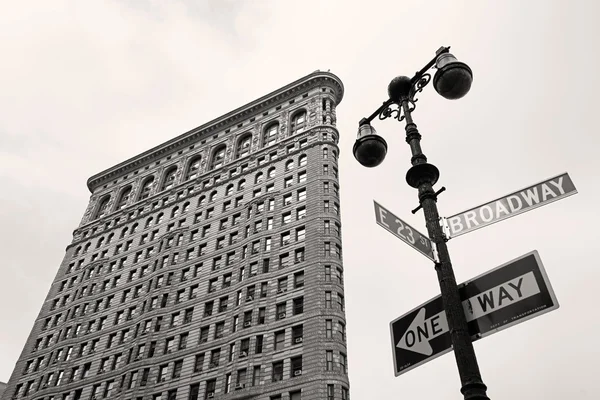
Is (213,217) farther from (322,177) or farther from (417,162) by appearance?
(417,162)

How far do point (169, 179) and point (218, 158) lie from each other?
9.91 meters

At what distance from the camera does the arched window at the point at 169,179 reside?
77.7 metres

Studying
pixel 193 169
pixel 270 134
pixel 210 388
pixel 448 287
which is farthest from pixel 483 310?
pixel 193 169

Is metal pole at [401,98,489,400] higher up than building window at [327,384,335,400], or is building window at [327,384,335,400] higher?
building window at [327,384,335,400]

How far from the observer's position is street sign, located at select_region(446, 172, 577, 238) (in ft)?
19.7

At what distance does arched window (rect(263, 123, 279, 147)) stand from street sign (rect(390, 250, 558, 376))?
64.7 meters

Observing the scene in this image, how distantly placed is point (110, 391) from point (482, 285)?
5538 cm

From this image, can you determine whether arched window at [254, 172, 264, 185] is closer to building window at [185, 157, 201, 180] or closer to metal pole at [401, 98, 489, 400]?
building window at [185, 157, 201, 180]

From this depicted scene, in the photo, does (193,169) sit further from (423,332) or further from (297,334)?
(423,332)

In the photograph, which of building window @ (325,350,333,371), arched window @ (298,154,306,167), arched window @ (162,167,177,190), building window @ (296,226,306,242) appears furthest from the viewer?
arched window @ (162,167,177,190)

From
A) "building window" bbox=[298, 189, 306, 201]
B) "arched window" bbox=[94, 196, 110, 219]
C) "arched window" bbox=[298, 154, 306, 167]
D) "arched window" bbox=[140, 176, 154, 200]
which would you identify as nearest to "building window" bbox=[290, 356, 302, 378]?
"building window" bbox=[298, 189, 306, 201]

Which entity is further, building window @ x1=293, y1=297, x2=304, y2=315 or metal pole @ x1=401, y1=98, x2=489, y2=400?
building window @ x1=293, y1=297, x2=304, y2=315

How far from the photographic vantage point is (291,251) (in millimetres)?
50875

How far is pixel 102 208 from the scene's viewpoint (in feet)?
278
